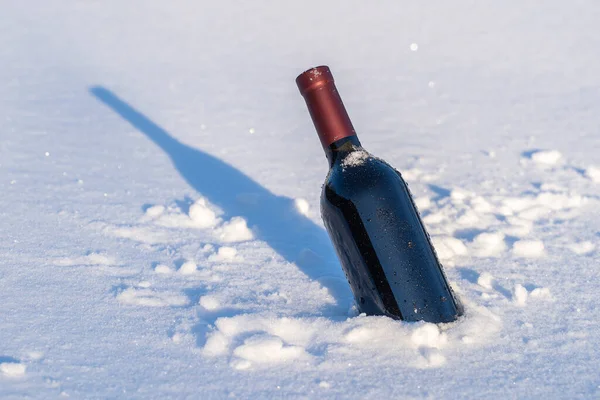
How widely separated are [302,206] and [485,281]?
762 millimetres

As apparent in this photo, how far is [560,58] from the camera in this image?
4074 millimetres

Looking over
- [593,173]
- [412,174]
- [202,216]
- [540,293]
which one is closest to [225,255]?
[202,216]

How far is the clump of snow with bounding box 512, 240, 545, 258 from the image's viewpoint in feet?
6.74

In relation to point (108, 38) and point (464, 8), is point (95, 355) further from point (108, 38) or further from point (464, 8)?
point (464, 8)

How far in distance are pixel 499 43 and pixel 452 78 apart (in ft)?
2.17

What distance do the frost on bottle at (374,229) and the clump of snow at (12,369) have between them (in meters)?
0.74

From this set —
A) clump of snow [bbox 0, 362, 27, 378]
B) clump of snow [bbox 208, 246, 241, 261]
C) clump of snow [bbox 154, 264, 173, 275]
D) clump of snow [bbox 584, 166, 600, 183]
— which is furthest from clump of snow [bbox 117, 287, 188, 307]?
clump of snow [bbox 584, 166, 600, 183]

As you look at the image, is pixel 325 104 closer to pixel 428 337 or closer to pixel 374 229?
pixel 374 229

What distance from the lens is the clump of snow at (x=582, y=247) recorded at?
2074 millimetres

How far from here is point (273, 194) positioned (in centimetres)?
261

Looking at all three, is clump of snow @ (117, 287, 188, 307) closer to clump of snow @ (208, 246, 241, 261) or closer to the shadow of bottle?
clump of snow @ (208, 246, 241, 261)

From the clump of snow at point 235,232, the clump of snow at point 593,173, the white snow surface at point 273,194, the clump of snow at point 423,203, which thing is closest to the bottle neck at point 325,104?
the white snow surface at point 273,194

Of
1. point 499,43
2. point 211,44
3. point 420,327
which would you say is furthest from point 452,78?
point 420,327

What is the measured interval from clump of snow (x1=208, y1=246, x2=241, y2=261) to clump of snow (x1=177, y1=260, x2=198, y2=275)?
0.09 meters
